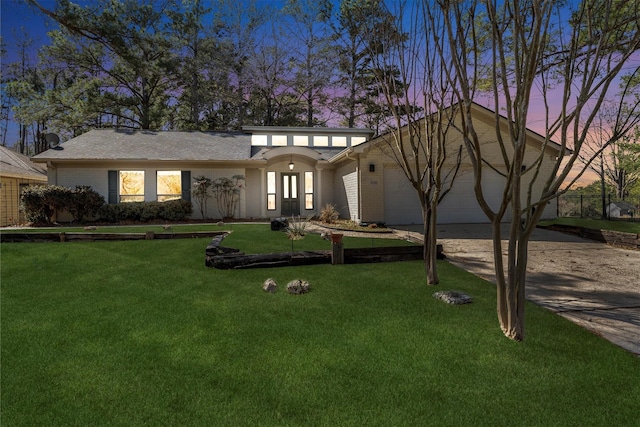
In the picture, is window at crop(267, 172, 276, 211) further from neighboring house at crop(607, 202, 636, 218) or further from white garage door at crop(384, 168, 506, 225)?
neighboring house at crop(607, 202, 636, 218)

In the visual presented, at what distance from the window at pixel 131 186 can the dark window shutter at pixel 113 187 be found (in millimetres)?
185

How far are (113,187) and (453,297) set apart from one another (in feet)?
51.1

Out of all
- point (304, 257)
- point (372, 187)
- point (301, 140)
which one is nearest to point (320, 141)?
point (301, 140)

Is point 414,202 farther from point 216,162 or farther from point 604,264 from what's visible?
point 216,162

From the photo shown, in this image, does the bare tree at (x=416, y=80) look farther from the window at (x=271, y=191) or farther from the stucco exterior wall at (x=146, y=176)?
the stucco exterior wall at (x=146, y=176)

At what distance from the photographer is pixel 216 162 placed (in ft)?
50.4

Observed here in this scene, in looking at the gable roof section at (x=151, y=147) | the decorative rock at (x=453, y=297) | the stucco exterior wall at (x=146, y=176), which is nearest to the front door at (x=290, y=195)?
the stucco exterior wall at (x=146, y=176)

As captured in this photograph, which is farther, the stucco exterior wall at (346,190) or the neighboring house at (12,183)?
the neighboring house at (12,183)

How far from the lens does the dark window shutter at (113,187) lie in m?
14.7

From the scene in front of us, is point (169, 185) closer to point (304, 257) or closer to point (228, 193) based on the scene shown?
point (228, 193)

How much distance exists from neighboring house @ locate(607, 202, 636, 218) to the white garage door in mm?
8331

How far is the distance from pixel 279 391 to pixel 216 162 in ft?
46.9

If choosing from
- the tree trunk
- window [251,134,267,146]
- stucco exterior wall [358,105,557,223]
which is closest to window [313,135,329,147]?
window [251,134,267,146]

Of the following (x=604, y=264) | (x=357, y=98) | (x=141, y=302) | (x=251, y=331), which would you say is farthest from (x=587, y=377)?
(x=357, y=98)
